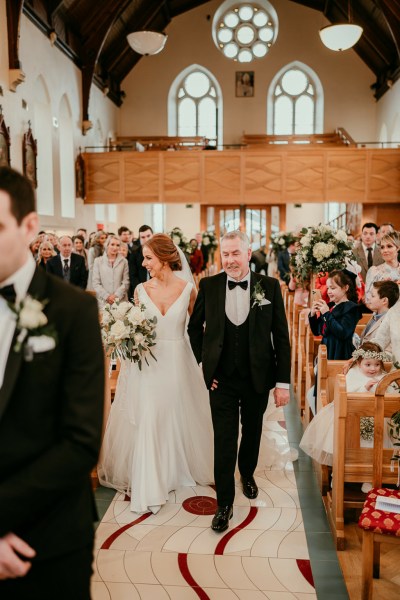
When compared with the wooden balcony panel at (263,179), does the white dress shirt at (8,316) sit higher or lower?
lower

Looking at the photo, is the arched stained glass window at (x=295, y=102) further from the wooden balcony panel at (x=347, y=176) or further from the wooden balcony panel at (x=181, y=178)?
the wooden balcony panel at (x=181, y=178)

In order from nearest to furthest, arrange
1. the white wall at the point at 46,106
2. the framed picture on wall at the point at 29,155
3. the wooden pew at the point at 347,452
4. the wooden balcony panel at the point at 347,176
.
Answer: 1. the wooden pew at the point at 347,452
2. the white wall at the point at 46,106
3. the framed picture on wall at the point at 29,155
4. the wooden balcony panel at the point at 347,176

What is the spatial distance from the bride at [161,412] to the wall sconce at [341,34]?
10.8 metres

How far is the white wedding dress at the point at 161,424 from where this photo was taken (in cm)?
400

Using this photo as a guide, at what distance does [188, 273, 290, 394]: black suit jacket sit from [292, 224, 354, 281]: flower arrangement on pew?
314cm

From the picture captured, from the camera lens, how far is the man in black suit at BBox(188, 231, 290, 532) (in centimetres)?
356

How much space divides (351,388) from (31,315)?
311cm

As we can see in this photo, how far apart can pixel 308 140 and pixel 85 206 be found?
771cm

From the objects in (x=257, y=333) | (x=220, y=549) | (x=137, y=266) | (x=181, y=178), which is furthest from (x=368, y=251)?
(x=181, y=178)

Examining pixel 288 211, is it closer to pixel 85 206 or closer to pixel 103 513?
pixel 85 206

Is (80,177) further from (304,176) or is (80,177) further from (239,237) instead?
(239,237)

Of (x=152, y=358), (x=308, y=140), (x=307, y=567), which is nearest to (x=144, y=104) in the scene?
(x=308, y=140)

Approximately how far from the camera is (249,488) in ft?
13.5

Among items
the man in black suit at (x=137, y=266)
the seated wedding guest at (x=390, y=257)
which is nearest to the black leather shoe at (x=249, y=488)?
the seated wedding guest at (x=390, y=257)
